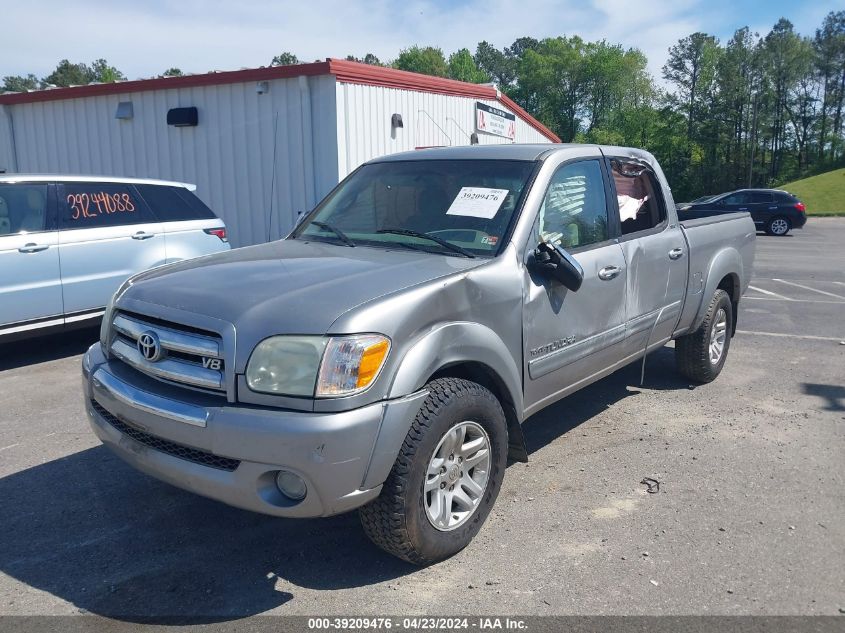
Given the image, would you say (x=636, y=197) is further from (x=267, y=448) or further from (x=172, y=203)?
(x=172, y=203)

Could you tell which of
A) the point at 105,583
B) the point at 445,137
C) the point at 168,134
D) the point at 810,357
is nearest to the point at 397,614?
the point at 105,583

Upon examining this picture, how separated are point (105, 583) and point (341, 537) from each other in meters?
1.07

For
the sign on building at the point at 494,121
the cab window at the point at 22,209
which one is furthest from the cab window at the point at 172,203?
the sign on building at the point at 494,121

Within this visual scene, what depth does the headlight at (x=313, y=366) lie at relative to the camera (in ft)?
9.38

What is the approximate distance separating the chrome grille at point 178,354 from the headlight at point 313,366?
0.63 feet

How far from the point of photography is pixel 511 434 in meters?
3.76

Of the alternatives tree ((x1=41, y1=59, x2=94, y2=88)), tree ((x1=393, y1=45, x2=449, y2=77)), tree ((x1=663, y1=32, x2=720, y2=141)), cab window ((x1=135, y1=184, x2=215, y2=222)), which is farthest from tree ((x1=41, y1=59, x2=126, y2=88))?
cab window ((x1=135, y1=184, x2=215, y2=222))

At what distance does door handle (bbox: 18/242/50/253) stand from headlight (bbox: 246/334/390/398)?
4.68m

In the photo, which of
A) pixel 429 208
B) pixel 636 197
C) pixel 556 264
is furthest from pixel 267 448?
pixel 636 197

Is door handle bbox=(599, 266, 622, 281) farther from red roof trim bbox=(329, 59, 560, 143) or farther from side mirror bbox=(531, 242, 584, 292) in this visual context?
red roof trim bbox=(329, 59, 560, 143)

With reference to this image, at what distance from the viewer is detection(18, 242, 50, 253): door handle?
6541 millimetres

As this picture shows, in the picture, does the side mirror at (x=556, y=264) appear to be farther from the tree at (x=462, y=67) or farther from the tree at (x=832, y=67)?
the tree at (x=462, y=67)

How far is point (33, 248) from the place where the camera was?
21.7 feet

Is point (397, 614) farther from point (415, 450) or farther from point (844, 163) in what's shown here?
point (844, 163)
